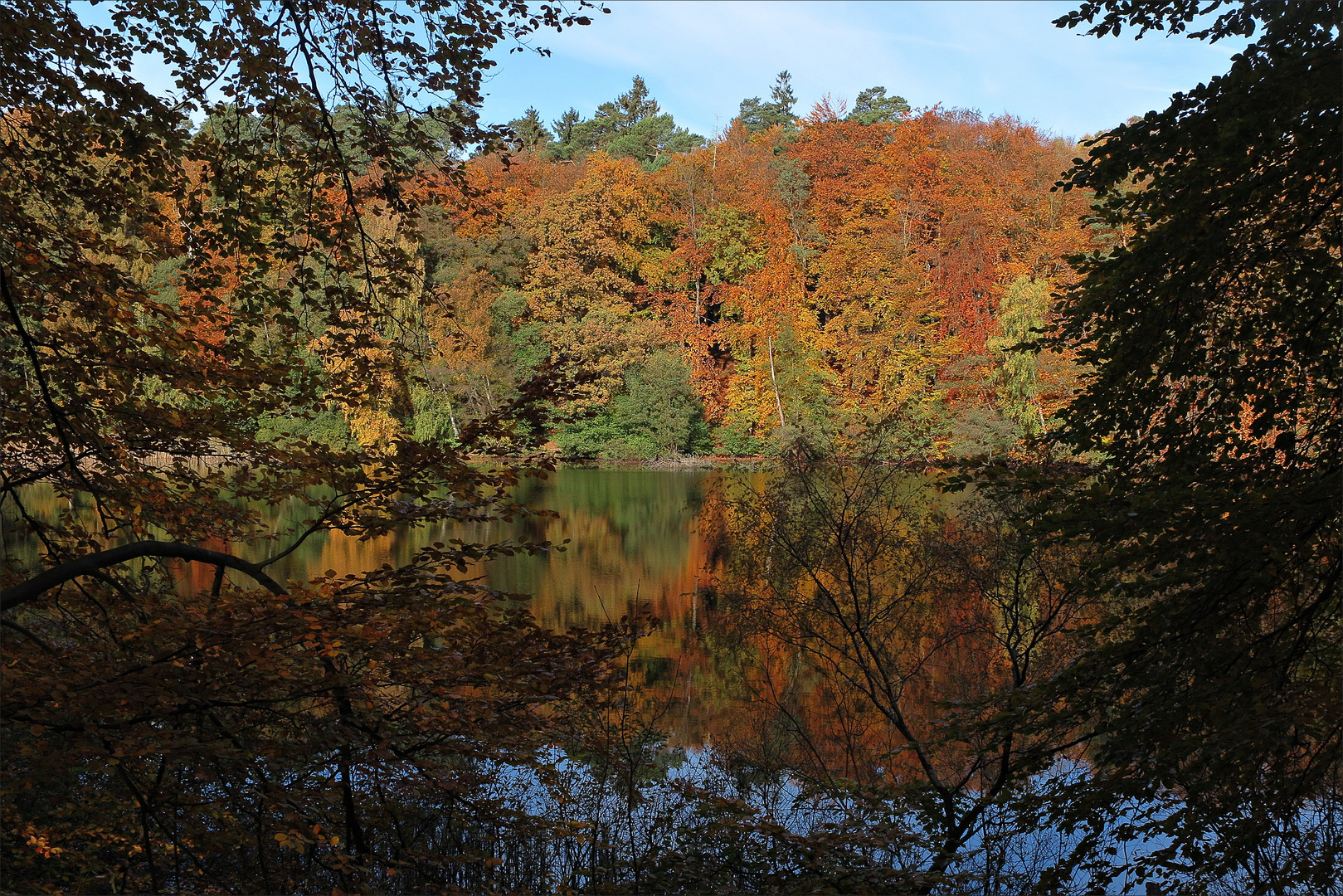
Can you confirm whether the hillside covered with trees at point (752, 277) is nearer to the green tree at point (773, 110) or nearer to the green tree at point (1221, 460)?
the green tree at point (773, 110)

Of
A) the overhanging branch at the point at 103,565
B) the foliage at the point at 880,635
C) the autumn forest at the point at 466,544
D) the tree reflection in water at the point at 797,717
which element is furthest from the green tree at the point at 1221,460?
the overhanging branch at the point at 103,565

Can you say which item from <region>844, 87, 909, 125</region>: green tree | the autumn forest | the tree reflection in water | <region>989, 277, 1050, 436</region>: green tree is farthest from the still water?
<region>844, 87, 909, 125</region>: green tree

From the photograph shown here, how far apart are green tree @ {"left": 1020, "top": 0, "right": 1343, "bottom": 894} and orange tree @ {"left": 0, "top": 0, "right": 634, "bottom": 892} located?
2.16m

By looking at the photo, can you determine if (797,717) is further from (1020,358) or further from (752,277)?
(752,277)

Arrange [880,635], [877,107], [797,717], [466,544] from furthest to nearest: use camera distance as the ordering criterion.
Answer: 1. [877,107]
2. [880,635]
3. [797,717]
4. [466,544]

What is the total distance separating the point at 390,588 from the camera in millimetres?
3924

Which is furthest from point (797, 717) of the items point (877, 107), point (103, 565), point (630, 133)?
point (630, 133)

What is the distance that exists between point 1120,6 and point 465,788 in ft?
14.1

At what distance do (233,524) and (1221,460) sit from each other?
4564 mm

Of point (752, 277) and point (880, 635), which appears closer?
point (880, 635)

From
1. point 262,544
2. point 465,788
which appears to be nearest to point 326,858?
point 465,788

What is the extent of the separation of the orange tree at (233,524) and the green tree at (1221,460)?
2.16 meters

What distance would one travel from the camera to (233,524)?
5.03m

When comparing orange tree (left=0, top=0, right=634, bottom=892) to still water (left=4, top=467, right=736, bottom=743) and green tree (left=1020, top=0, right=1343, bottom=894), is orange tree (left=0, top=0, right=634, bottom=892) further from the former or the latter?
still water (left=4, top=467, right=736, bottom=743)
